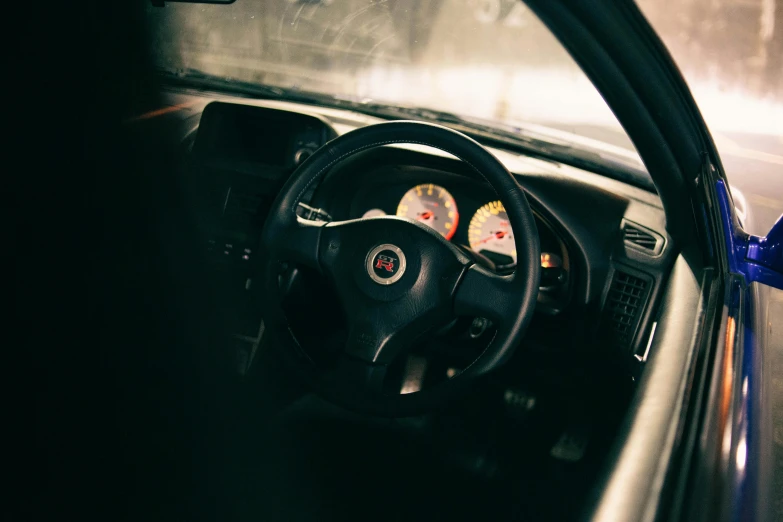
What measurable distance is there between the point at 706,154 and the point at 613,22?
49 cm

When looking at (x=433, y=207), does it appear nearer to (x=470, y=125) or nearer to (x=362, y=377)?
(x=470, y=125)

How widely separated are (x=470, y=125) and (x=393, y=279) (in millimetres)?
907

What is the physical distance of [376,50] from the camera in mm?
2566

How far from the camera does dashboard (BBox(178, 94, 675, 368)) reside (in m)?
1.71

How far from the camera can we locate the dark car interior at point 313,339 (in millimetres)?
1390

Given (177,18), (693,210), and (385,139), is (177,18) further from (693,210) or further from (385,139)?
(693,210)

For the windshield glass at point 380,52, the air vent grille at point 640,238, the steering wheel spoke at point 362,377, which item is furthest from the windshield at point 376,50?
the steering wheel spoke at point 362,377

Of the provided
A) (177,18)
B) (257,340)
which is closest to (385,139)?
(257,340)

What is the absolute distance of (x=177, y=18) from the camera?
2.30 metres

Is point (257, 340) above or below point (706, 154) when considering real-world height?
below

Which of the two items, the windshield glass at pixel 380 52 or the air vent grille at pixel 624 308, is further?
the windshield glass at pixel 380 52

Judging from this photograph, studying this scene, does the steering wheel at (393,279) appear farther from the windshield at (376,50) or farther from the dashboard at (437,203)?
the windshield at (376,50)

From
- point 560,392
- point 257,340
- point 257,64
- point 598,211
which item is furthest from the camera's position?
point 257,64

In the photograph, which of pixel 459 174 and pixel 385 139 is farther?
pixel 459 174
